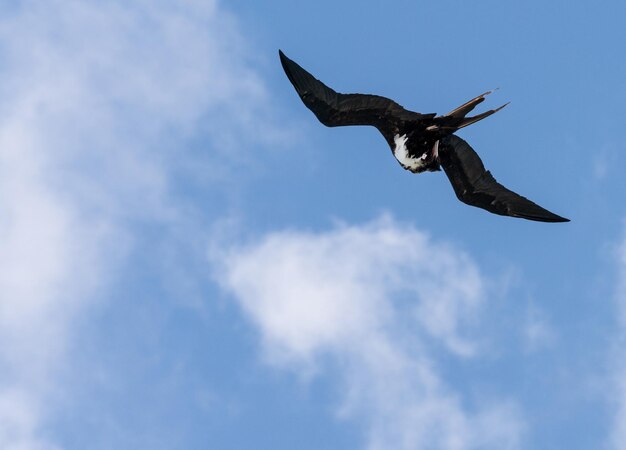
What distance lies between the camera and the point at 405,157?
21.5 metres

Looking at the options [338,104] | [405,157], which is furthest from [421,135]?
[338,104]

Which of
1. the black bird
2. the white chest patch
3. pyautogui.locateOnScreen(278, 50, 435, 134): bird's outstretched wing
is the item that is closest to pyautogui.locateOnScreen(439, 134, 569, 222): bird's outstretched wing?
the black bird

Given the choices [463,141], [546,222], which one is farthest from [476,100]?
[546,222]

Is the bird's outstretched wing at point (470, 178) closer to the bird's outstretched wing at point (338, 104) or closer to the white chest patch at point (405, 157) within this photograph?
the white chest patch at point (405, 157)

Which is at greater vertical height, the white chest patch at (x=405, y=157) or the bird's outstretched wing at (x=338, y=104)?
the bird's outstretched wing at (x=338, y=104)

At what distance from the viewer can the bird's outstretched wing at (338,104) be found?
20.9 metres

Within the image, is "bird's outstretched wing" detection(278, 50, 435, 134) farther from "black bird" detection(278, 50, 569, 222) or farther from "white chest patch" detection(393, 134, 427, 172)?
"white chest patch" detection(393, 134, 427, 172)

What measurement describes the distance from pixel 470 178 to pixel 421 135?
5.58ft

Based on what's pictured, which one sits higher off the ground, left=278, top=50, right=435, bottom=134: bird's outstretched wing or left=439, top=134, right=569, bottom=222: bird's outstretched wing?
left=278, top=50, right=435, bottom=134: bird's outstretched wing

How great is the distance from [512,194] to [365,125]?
13.4ft

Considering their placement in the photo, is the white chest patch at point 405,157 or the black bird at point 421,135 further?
the white chest patch at point 405,157

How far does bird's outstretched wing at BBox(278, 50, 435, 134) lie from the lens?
20.9 metres

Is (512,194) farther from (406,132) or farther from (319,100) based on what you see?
(319,100)

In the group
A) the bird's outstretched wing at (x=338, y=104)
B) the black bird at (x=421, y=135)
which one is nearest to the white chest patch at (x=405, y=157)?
the black bird at (x=421, y=135)
